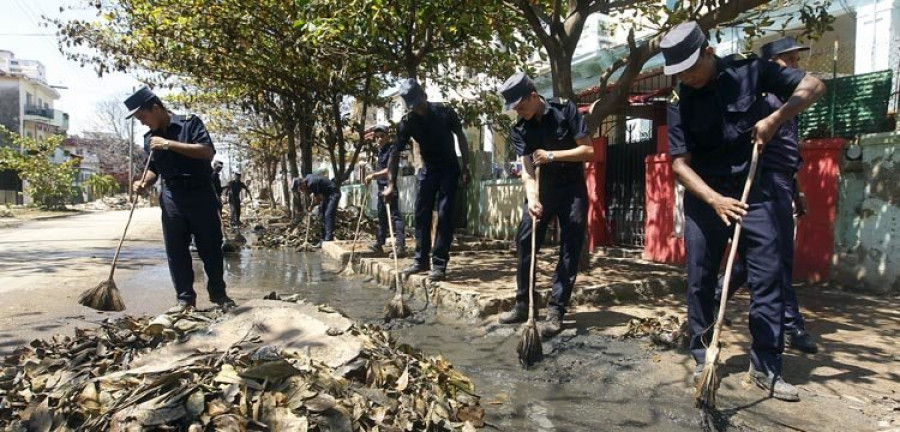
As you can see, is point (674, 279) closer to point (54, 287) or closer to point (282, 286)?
point (282, 286)

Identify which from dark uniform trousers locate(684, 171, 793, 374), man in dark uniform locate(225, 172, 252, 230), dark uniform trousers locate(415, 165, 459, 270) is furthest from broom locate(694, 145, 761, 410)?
man in dark uniform locate(225, 172, 252, 230)

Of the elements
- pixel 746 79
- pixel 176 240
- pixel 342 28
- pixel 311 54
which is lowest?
pixel 176 240

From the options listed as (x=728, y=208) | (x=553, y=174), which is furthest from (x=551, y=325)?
(x=728, y=208)

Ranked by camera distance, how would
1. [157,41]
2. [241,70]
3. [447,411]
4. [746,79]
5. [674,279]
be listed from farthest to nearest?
1. [241,70]
2. [157,41]
3. [674,279]
4. [746,79]
5. [447,411]

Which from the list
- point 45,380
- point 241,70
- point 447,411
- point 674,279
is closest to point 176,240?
point 45,380

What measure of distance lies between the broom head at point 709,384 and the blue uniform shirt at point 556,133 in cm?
174

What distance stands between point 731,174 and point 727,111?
327 mm

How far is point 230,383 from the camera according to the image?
7.87 feet

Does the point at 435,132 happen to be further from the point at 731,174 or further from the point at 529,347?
the point at 731,174

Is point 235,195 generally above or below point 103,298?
above

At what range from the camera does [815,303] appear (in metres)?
5.00

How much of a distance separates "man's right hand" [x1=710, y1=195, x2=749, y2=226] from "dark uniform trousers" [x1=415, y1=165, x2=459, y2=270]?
3.05 m

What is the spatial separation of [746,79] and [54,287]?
22.4 ft

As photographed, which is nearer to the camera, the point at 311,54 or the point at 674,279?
the point at 674,279
